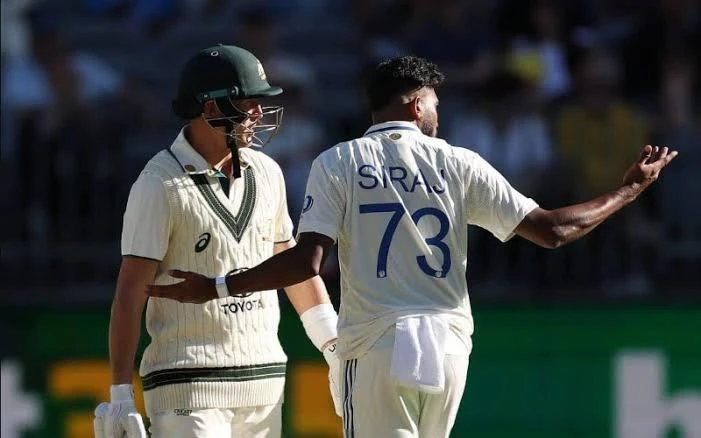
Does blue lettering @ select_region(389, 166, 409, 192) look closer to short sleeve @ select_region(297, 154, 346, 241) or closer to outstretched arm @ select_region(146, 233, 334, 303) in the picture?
short sleeve @ select_region(297, 154, 346, 241)

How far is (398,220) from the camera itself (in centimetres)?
500

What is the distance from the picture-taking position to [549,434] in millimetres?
9016

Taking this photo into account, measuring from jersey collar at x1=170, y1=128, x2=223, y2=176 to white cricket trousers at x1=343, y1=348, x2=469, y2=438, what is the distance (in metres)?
0.94

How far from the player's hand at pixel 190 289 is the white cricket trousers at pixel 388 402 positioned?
0.55 meters

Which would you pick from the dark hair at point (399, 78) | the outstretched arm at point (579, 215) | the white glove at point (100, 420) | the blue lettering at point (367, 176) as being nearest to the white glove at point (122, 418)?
the white glove at point (100, 420)

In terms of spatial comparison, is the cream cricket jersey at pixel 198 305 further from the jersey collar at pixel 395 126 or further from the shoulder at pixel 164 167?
the jersey collar at pixel 395 126

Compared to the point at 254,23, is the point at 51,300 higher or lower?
lower

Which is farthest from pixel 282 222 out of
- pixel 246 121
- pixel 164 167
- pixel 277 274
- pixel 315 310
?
pixel 277 274

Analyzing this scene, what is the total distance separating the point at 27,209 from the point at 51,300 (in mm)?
701

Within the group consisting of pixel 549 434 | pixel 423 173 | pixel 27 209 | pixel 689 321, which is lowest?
pixel 549 434

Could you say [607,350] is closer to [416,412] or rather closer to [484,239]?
Answer: [484,239]

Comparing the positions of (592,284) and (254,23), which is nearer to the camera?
(592,284)

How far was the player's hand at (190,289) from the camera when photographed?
4.92 metres

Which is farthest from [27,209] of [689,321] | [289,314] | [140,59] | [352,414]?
[352,414]
